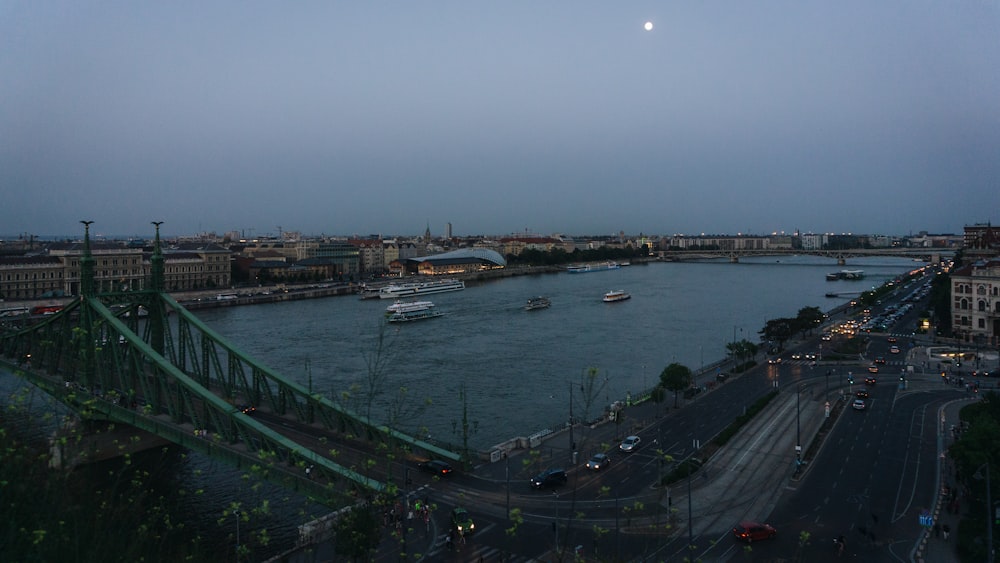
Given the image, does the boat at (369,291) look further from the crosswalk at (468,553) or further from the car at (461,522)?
the crosswalk at (468,553)

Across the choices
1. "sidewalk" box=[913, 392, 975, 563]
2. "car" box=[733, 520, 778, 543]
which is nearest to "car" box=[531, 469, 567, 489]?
"car" box=[733, 520, 778, 543]

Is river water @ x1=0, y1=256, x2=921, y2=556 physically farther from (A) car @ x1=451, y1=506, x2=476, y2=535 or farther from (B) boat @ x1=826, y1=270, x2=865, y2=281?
(B) boat @ x1=826, y1=270, x2=865, y2=281

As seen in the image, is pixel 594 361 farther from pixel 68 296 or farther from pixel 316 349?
pixel 68 296

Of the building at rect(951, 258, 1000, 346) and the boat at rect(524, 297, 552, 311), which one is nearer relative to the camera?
the building at rect(951, 258, 1000, 346)

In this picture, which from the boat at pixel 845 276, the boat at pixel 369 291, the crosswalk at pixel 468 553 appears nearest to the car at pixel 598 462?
the crosswalk at pixel 468 553

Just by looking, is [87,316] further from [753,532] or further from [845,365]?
[845,365]
